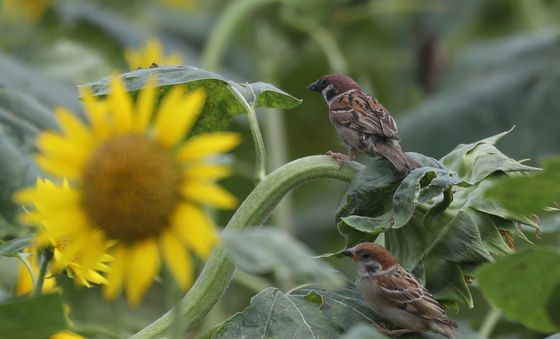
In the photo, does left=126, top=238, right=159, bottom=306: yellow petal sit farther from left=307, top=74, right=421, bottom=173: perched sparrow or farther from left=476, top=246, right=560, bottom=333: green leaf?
left=307, top=74, right=421, bottom=173: perched sparrow

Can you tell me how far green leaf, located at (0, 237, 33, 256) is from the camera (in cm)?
169

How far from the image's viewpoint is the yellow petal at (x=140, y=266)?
1285 mm

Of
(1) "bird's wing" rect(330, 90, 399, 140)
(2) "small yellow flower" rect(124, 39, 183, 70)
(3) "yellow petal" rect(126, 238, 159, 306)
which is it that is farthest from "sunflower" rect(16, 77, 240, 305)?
(2) "small yellow flower" rect(124, 39, 183, 70)

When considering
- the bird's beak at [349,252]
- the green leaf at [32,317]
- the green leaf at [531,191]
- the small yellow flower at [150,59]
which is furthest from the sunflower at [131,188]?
the small yellow flower at [150,59]

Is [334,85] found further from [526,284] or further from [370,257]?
[526,284]

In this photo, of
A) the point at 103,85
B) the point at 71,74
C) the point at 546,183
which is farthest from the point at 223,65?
the point at 546,183

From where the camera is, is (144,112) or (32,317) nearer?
(144,112)

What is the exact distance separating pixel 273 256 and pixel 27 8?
12.0 ft

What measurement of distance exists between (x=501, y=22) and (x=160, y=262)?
4714 millimetres

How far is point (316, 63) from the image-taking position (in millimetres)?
4895

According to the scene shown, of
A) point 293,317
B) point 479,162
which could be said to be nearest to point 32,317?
point 293,317

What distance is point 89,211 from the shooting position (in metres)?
1.35

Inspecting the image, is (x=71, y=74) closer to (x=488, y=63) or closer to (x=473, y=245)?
(x=488, y=63)

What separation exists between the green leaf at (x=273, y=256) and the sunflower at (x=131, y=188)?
37mm
